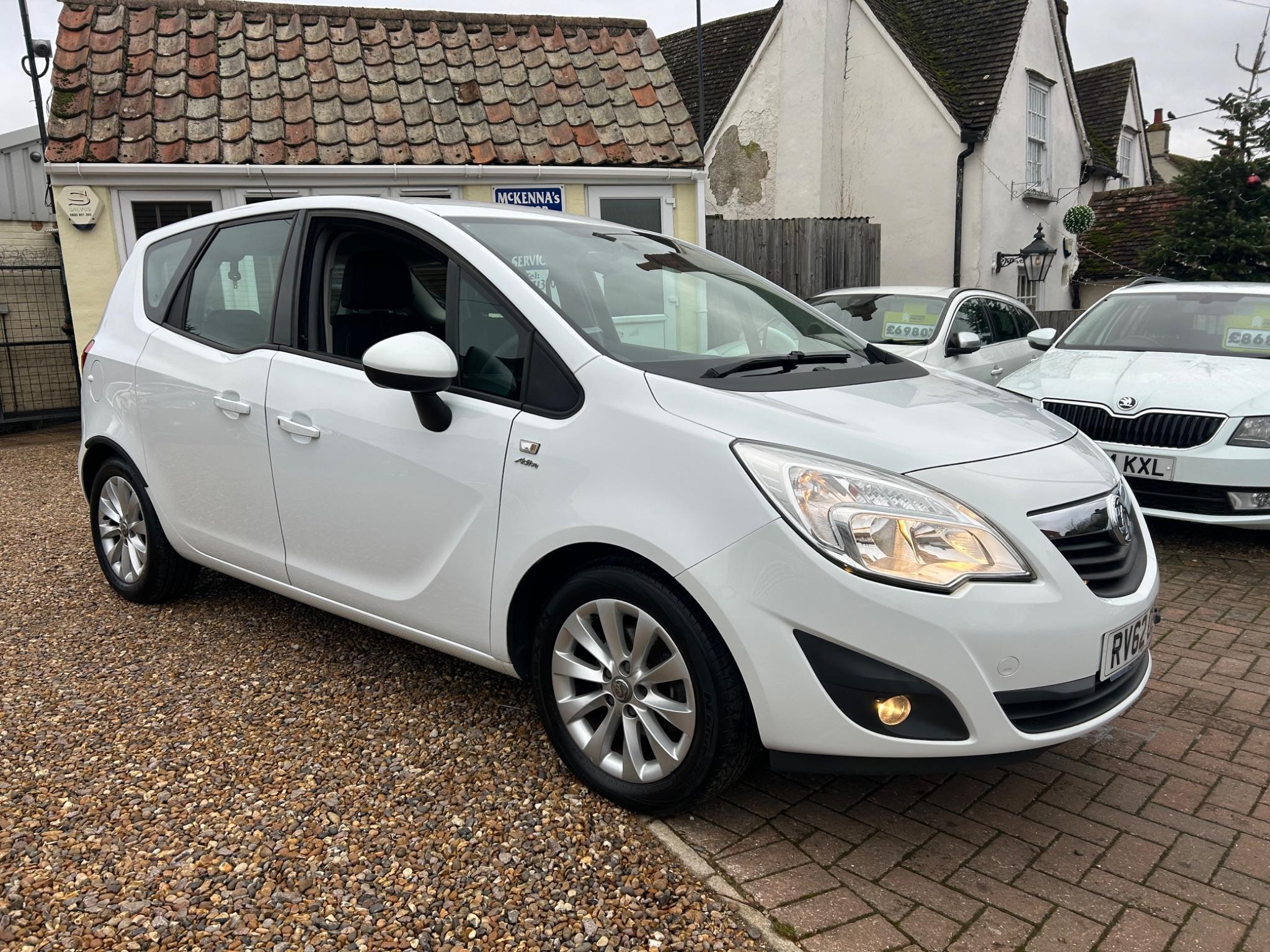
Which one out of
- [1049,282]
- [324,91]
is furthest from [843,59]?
[324,91]

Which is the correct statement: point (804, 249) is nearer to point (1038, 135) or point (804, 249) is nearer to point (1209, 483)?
point (1038, 135)

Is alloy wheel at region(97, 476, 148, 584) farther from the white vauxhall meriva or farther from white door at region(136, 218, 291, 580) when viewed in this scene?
the white vauxhall meriva

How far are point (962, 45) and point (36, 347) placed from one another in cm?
1531

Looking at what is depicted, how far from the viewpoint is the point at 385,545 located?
11.0ft

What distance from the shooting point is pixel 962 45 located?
56.7 ft

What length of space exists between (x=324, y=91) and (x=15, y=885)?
29.8 ft

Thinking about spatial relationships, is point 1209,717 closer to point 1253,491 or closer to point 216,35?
point 1253,491

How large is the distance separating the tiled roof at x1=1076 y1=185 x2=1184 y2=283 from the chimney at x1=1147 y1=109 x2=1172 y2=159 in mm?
10690

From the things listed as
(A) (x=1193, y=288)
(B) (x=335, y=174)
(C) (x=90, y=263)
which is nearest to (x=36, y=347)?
(C) (x=90, y=263)

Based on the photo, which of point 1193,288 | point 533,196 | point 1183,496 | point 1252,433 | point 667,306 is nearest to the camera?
point 667,306

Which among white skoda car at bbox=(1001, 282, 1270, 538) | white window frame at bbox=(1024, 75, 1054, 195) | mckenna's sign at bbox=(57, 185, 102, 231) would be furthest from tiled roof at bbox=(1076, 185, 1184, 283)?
mckenna's sign at bbox=(57, 185, 102, 231)

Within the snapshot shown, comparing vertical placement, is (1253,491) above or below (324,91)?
below

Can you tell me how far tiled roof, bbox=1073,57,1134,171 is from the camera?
2145cm

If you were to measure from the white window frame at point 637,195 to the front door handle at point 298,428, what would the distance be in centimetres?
731
